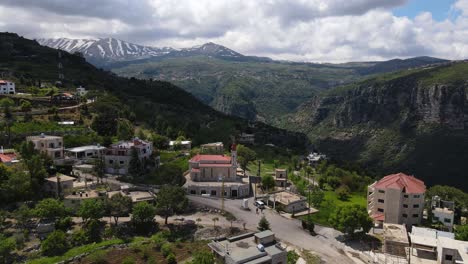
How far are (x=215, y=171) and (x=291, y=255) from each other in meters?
23.9

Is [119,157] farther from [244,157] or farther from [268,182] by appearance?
[268,182]

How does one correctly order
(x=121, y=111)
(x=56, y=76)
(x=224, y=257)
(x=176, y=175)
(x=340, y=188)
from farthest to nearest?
1. (x=56, y=76)
2. (x=121, y=111)
3. (x=340, y=188)
4. (x=176, y=175)
5. (x=224, y=257)

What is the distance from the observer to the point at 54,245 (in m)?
40.2

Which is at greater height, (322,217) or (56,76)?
(56,76)

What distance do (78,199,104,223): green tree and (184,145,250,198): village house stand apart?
15.7 m

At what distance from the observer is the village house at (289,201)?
5356cm

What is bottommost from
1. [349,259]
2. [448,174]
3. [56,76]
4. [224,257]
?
[448,174]

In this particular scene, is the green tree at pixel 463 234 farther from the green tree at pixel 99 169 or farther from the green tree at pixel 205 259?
the green tree at pixel 99 169

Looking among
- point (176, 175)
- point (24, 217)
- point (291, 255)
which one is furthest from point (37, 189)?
point (291, 255)

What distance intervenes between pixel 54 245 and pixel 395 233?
4104 cm

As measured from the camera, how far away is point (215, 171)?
60.6 m

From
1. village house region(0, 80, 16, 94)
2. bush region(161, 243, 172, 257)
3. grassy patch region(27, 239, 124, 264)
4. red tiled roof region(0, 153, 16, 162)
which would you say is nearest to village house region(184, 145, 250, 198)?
bush region(161, 243, 172, 257)

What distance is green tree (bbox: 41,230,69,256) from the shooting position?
1580 inches

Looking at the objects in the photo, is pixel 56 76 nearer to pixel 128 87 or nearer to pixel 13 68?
pixel 13 68
